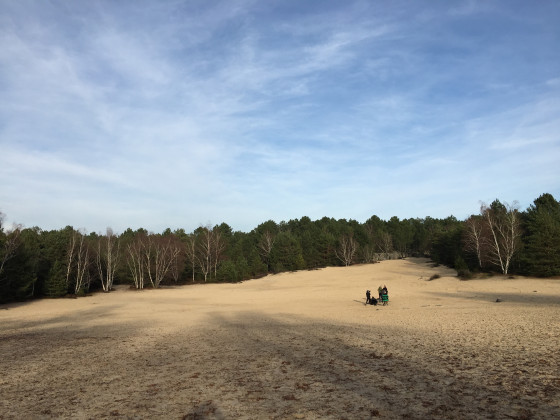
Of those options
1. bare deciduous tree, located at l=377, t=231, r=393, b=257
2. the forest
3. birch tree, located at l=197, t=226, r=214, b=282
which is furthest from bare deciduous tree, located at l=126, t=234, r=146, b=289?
bare deciduous tree, located at l=377, t=231, r=393, b=257

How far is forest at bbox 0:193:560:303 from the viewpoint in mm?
42250

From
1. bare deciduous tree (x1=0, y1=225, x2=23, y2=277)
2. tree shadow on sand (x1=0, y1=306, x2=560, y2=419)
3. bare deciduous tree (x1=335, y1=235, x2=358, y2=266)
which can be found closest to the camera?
tree shadow on sand (x1=0, y1=306, x2=560, y2=419)

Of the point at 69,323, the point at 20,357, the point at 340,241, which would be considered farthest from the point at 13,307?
the point at 340,241

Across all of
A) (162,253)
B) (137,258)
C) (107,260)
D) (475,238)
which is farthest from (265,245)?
(475,238)

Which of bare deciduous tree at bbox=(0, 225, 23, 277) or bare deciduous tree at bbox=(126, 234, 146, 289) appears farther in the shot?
bare deciduous tree at bbox=(126, 234, 146, 289)

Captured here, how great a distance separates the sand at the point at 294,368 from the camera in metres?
7.47

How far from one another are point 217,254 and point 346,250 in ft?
104

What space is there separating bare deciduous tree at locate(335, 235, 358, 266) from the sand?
196 feet

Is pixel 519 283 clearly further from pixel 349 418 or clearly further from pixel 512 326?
pixel 349 418

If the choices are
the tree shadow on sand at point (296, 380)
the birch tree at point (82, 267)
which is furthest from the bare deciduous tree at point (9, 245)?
the tree shadow on sand at point (296, 380)

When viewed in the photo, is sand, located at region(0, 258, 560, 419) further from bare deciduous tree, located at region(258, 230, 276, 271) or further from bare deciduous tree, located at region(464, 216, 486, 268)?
bare deciduous tree, located at region(258, 230, 276, 271)

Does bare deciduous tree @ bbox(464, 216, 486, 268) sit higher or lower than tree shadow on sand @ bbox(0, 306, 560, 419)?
higher

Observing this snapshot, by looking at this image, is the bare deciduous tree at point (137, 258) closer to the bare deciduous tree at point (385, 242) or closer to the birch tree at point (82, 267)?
the birch tree at point (82, 267)

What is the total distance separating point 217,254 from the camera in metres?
72.8
